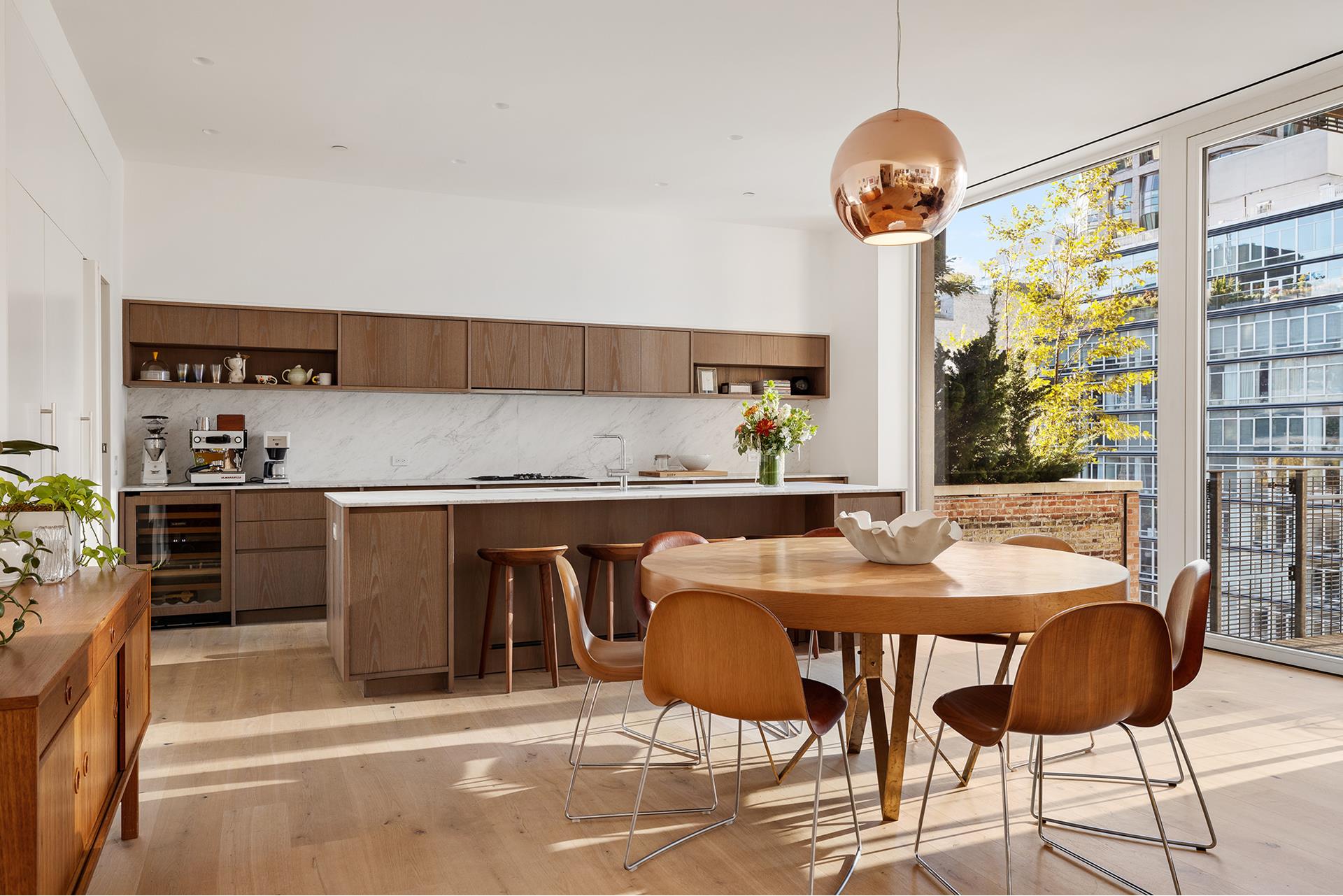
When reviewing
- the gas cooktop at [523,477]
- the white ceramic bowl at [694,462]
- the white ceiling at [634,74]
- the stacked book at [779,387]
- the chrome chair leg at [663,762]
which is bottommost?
the chrome chair leg at [663,762]

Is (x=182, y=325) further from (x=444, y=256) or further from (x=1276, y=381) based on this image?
(x=1276, y=381)

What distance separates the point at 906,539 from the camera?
2803mm

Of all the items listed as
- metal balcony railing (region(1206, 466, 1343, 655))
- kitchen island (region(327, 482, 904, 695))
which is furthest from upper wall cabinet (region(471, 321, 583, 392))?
metal balcony railing (region(1206, 466, 1343, 655))

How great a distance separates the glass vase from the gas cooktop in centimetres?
222

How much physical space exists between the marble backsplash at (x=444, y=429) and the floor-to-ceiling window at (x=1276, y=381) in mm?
3464

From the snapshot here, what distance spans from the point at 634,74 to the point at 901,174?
236cm

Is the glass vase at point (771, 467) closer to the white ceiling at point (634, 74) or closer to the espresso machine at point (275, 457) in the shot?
the white ceiling at point (634, 74)

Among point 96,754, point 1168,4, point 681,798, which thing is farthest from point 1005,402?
point 96,754

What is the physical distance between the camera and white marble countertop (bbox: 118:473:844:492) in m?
5.65

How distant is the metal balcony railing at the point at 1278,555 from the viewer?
4.39 metres

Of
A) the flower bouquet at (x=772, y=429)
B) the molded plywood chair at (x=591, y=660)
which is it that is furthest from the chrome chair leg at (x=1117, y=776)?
the flower bouquet at (x=772, y=429)

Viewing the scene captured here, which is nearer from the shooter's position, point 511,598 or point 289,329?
point 511,598

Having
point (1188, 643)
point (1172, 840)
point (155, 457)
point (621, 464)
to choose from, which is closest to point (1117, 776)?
point (1172, 840)

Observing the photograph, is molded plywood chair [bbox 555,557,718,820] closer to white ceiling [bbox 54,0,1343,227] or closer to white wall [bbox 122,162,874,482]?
white ceiling [bbox 54,0,1343,227]
